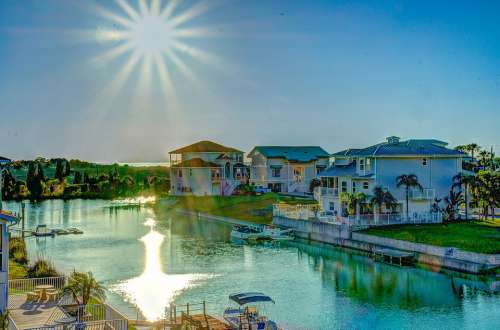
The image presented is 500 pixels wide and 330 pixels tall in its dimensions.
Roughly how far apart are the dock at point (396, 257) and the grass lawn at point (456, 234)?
Answer: 182cm

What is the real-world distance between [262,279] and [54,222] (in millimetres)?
49268

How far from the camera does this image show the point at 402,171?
6356 cm

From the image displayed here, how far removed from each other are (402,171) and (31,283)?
42.4 m

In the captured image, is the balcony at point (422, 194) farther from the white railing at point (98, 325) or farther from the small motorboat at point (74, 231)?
the white railing at point (98, 325)

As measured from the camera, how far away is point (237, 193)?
105 meters

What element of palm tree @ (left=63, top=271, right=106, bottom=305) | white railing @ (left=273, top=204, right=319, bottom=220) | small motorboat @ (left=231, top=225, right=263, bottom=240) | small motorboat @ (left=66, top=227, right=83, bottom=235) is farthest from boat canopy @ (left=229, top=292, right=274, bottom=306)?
small motorboat @ (left=66, top=227, right=83, bottom=235)

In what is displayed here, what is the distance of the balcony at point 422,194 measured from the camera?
202ft

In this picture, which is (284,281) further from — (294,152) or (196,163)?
(196,163)

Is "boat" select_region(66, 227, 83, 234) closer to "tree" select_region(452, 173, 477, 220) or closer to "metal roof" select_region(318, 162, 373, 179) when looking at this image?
"metal roof" select_region(318, 162, 373, 179)

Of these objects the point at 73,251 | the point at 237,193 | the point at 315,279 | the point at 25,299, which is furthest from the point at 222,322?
the point at 237,193

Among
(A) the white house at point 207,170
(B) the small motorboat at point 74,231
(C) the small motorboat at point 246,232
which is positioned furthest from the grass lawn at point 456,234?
(A) the white house at point 207,170

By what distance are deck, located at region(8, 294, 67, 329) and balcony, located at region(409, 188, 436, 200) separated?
42737 millimetres

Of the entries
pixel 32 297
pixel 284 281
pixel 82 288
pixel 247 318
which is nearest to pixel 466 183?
pixel 284 281

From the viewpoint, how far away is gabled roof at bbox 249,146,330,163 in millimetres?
105500
